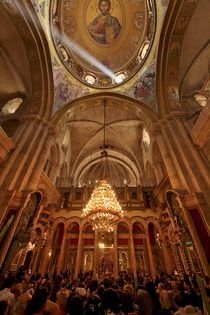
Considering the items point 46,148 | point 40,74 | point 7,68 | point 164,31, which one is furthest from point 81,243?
point 164,31

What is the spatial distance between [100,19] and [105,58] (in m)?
2.59

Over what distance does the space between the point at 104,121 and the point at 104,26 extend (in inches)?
283

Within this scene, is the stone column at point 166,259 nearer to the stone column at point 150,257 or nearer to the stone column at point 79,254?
the stone column at point 150,257

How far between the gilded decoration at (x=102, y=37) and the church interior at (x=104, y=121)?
74mm

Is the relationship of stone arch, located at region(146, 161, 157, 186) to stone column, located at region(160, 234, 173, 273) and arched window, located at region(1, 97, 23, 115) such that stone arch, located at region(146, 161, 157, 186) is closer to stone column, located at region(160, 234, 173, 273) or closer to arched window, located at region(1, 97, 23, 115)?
stone column, located at region(160, 234, 173, 273)

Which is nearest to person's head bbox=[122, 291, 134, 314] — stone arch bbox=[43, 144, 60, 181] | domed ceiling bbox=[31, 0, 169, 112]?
stone arch bbox=[43, 144, 60, 181]

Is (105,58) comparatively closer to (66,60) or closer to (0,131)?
(66,60)

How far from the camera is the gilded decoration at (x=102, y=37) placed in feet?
35.2

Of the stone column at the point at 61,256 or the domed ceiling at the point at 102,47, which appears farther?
the domed ceiling at the point at 102,47

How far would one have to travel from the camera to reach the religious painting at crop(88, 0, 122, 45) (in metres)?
11.6

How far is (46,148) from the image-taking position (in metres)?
8.90

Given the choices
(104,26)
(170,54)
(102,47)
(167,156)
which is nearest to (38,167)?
(167,156)

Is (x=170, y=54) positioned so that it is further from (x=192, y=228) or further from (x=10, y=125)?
(x=10, y=125)

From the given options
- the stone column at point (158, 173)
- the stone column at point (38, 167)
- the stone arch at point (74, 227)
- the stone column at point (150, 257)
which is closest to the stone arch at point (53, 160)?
the stone column at point (38, 167)
